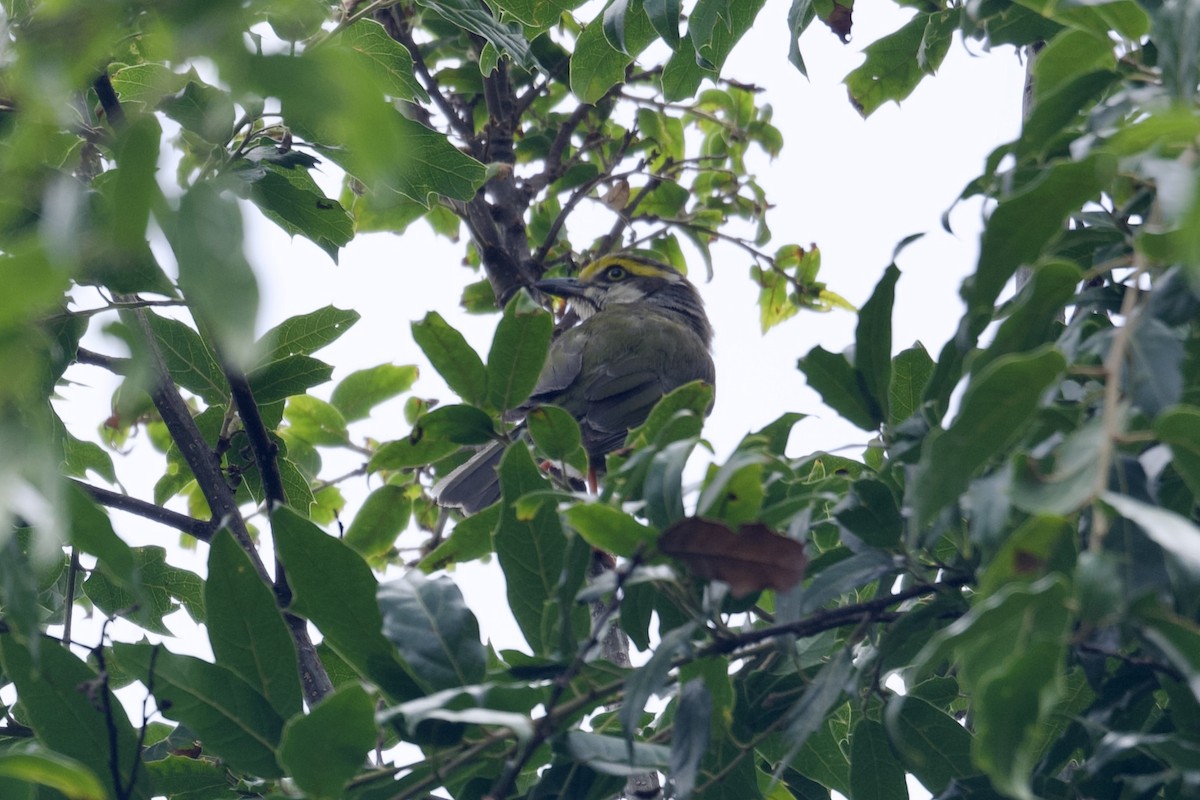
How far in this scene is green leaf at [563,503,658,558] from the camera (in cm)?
150

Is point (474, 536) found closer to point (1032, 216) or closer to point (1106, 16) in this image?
point (1032, 216)

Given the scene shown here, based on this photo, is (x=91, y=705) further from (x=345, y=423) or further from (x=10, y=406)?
(x=345, y=423)

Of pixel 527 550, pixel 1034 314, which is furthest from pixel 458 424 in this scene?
pixel 1034 314

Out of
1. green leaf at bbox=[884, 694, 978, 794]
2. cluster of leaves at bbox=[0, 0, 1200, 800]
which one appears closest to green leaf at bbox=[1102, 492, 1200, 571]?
cluster of leaves at bbox=[0, 0, 1200, 800]

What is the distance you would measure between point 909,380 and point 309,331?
139cm

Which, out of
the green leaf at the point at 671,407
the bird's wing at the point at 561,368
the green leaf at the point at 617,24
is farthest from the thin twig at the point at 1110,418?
the bird's wing at the point at 561,368

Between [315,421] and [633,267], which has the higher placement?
[633,267]

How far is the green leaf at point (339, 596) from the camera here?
5.43 feet

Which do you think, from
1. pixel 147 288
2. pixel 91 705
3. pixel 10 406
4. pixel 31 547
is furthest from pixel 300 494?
pixel 10 406

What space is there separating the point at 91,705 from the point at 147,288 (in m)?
0.76

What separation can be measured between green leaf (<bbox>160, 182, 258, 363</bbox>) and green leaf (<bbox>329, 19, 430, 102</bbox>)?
1.72m

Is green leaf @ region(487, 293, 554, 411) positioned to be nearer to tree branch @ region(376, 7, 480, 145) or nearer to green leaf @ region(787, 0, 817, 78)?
green leaf @ region(787, 0, 817, 78)

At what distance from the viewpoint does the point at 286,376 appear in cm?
265

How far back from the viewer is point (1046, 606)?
1.03 metres
